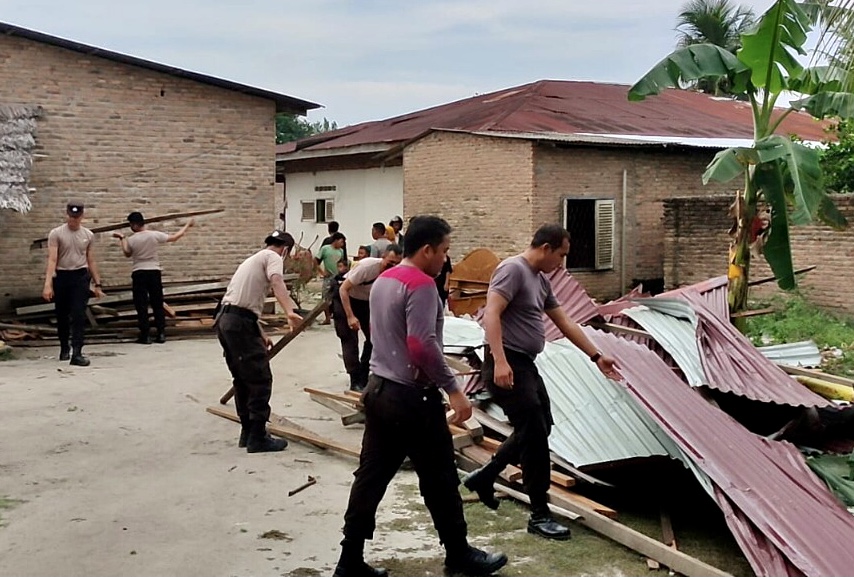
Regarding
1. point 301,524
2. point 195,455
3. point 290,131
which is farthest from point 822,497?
point 290,131

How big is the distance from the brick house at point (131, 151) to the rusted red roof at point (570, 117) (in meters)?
4.81

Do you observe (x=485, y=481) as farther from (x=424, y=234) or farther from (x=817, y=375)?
(x=817, y=375)

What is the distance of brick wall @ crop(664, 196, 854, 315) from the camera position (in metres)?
13.8

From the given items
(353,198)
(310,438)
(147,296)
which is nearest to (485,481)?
(310,438)

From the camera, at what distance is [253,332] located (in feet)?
24.4

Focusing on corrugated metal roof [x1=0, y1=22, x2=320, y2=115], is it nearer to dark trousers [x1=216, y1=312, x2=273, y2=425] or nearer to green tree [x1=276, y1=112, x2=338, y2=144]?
dark trousers [x1=216, y1=312, x2=273, y2=425]

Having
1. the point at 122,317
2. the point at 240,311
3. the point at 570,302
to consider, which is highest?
the point at 240,311

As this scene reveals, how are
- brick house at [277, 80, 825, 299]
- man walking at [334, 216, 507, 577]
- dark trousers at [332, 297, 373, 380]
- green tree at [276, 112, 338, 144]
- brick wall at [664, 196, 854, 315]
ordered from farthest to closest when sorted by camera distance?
green tree at [276, 112, 338, 144] < brick house at [277, 80, 825, 299] < brick wall at [664, 196, 854, 315] < dark trousers at [332, 297, 373, 380] < man walking at [334, 216, 507, 577]

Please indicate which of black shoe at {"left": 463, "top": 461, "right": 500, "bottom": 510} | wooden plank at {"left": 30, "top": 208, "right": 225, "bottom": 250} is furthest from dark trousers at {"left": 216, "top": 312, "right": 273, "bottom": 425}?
wooden plank at {"left": 30, "top": 208, "right": 225, "bottom": 250}

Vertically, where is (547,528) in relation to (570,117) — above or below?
below

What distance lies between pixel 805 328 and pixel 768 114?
4270 mm

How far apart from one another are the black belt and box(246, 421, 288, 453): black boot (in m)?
0.84

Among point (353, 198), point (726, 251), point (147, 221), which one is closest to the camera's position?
point (147, 221)

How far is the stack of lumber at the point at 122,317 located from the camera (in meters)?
13.1
